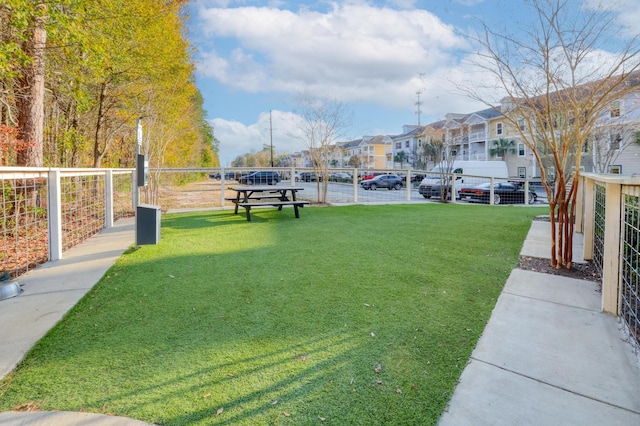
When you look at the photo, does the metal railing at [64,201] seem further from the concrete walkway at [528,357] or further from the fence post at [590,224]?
the fence post at [590,224]

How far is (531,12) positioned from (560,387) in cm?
412

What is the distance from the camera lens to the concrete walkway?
61.6 inches

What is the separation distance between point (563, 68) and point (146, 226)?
5544 mm

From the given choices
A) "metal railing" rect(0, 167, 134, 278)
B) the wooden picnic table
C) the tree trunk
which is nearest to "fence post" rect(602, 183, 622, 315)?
"metal railing" rect(0, 167, 134, 278)

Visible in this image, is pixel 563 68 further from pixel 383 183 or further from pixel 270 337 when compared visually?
pixel 383 183

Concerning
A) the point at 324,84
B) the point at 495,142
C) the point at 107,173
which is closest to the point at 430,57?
the point at 107,173

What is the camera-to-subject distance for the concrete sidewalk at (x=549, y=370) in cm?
158

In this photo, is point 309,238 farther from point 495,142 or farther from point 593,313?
point 495,142

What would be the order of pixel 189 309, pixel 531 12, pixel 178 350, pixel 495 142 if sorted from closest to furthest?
pixel 178 350 < pixel 189 309 < pixel 531 12 < pixel 495 142

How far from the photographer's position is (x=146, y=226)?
179 inches

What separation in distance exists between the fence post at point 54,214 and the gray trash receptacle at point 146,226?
34.4 inches

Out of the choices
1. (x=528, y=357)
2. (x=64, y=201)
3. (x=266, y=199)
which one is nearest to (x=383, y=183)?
(x=266, y=199)

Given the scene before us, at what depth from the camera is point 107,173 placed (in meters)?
6.56


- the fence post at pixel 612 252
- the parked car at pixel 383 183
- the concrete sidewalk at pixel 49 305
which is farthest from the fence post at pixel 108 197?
the parked car at pixel 383 183
